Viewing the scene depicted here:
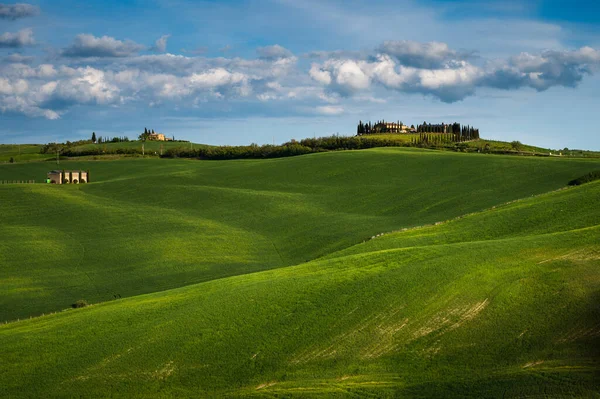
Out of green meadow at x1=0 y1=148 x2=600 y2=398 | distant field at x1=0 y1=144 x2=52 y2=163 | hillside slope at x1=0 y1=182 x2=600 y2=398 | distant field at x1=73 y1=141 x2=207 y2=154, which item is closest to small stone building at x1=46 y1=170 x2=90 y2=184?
green meadow at x1=0 y1=148 x2=600 y2=398

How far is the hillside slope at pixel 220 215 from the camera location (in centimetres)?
4053

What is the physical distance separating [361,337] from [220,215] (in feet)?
127

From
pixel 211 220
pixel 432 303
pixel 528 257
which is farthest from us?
pixel 211 220

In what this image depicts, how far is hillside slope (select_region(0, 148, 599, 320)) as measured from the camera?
4053cm

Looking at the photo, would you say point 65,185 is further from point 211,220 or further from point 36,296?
point 36,296

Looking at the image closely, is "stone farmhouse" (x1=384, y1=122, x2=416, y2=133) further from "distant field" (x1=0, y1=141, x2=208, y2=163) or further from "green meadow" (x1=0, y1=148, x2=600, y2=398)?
"green meadow" (x1=0, y1=148, x2=600, y2=398)

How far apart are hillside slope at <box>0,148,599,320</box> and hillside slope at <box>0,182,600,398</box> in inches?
515

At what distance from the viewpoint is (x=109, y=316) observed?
25.0 m

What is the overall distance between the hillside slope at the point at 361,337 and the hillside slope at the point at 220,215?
1309 centimetres

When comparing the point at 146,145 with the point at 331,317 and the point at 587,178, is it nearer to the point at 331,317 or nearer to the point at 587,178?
the point at 587,178

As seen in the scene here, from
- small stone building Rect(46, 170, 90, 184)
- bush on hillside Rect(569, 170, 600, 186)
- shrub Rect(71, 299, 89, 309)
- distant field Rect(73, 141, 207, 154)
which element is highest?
distant field Rect(73, 141, 207, 154)

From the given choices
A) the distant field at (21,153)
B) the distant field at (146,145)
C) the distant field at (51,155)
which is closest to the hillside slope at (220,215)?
the distant field at (51,155)

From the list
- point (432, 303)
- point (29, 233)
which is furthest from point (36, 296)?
point (432, 303)

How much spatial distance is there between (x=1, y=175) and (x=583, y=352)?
93309mm
